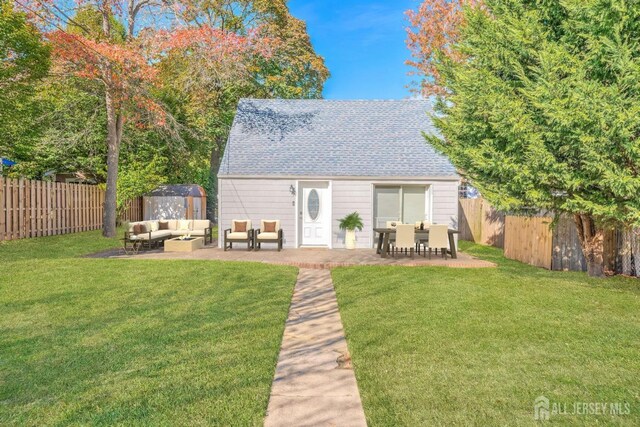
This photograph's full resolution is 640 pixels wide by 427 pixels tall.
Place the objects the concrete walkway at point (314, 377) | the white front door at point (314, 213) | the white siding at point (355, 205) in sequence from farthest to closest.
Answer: the white front door at point (314, 213) → the white siding at point (355, 205) → the concrete walkway at point (314, 377)

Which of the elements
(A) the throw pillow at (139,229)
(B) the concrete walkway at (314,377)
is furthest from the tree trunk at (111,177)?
(B) the concrete walkway at (314,377)

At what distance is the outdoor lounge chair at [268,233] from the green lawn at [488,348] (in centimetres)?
545

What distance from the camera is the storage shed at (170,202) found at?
78.4 ft

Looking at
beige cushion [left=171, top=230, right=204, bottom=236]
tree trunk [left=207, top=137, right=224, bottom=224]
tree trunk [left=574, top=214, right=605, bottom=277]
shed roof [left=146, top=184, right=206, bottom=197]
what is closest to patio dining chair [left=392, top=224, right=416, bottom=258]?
tree trunk [left=574, top=214, right=605, bottom=277]

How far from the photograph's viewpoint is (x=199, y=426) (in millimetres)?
2941

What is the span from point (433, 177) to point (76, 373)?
1255 centimetres

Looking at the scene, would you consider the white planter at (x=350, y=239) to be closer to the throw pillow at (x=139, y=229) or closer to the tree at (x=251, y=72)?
the throw pillow at (x=139, y=229)

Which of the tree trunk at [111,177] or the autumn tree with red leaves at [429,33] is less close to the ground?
the autumn tree with red leaves at [429,33]

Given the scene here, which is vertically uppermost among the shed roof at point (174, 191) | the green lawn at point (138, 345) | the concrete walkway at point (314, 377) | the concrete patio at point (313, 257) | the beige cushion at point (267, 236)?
the shed roof at point (174, 191)

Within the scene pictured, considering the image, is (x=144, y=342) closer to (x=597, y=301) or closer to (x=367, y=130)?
(x=597, y=301)

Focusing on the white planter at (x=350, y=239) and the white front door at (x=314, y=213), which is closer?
the white planter at (x=350, y=239)

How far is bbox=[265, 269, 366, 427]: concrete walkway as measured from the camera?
10.3ft

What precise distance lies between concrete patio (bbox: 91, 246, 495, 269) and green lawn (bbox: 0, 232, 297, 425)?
237cm

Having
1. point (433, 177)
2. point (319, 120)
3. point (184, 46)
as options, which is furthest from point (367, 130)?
point (184, 46)
